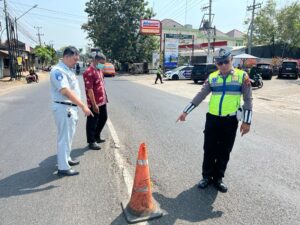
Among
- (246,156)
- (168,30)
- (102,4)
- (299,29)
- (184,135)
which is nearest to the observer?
(246,156)

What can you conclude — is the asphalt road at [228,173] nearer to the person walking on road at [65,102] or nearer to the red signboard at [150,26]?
the person walking on road at [65,102]

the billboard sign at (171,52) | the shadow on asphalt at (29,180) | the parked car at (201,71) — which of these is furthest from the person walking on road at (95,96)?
the billboard sign at (171,52)

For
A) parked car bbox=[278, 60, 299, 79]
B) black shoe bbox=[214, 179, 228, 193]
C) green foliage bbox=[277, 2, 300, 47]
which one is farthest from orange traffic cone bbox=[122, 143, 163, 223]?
green foliage bbox=[277, 2, 300, 47]

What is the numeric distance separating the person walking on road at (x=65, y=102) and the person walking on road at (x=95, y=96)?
108 cm

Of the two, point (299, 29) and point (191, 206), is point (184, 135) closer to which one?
point (191, 206)

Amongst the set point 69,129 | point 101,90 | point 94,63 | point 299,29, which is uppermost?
point 299,29

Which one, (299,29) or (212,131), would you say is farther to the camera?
(299,29)

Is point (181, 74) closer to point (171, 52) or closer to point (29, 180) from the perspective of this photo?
point (171, 52)

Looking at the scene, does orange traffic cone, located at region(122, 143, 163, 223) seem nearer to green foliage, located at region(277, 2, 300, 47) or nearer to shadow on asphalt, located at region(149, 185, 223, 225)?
shadow on asphalt, located at region(149, 185, 223, 225)

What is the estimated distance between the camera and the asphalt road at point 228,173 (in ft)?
11.0

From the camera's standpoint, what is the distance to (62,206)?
3.52 meters

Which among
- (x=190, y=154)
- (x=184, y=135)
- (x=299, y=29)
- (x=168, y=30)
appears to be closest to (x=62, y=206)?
(x=190, y=154)

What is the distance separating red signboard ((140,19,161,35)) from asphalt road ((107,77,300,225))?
40.5 metres

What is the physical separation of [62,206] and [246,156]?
11.3 ft
